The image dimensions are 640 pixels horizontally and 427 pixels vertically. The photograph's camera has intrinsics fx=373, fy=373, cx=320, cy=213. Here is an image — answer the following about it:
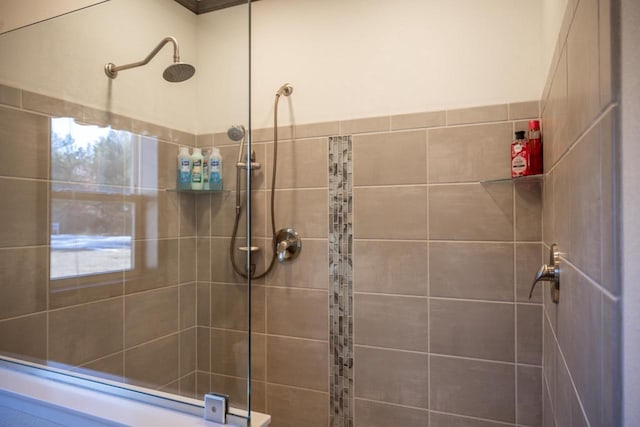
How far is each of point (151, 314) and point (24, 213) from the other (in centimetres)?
58

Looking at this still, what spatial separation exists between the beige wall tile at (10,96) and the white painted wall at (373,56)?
2.02 ft

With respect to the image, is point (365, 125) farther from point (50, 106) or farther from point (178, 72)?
point (50, 106)

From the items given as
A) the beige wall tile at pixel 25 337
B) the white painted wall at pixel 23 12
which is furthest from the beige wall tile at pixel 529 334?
the white painted wall at pixel 23 12

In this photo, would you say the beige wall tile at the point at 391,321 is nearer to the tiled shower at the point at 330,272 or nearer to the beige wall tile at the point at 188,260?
the tiled shower at the point at 330,272

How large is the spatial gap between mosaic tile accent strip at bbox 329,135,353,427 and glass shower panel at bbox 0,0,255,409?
48 cm

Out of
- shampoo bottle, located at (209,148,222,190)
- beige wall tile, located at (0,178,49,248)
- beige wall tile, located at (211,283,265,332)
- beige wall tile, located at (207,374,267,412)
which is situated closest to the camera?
beige wall tile, located at (207,374,267,412)

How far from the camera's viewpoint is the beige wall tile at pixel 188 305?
1.43 m

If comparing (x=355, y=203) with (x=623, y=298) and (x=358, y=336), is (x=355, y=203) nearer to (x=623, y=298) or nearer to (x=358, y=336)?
(x=358, y=336)

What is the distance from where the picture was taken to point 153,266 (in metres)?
1.53

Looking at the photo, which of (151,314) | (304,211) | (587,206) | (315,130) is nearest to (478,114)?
(315,130)

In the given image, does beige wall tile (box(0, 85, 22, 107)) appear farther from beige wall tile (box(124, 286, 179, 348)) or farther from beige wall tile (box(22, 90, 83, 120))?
beige wall tile (box(124, 286, 179, 348))

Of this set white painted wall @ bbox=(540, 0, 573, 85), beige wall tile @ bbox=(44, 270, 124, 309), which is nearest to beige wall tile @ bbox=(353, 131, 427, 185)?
white painted wall @ bbox=(540, 0, 573, 85)

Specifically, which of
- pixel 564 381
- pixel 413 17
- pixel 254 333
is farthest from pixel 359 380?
pixel 413 17

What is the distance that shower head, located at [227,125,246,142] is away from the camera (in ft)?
4.22
